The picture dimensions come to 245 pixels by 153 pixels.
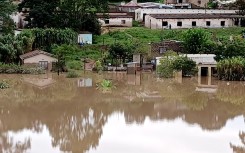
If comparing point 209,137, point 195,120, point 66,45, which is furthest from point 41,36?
point 209,137

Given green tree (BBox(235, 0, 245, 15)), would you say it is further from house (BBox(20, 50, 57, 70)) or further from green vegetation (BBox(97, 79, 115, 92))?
green vegetation (BBox(97, 79, 115, 92))

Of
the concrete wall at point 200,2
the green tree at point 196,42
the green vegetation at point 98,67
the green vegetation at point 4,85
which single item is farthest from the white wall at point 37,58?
the concrete wall at point 200,2

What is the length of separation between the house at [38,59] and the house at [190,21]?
9.70 metres

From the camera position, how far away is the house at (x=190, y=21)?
39531mm

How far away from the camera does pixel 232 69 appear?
98.1 ft

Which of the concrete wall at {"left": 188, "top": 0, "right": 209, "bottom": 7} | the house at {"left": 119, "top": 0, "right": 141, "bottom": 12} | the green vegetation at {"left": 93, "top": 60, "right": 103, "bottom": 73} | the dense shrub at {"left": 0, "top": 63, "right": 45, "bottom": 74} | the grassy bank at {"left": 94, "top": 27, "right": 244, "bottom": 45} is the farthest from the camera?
the concrete wall at {"left": 188, "top": 0, "right": 209, "bottom": 7}

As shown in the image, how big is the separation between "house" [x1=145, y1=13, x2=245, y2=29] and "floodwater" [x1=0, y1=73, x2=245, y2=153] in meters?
9.05

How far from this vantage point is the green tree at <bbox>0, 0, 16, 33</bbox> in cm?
3253

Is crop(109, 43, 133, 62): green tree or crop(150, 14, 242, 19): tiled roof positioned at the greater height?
crop(150, 14, 242, 19): tiled roof

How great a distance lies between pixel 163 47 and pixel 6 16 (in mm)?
8793

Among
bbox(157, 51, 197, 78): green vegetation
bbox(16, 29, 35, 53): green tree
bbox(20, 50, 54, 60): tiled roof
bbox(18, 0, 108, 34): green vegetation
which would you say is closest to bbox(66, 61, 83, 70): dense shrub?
bbox(20, 50, 54, 60): tiled roof

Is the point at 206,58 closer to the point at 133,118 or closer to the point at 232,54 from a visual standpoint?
the point at 232,54

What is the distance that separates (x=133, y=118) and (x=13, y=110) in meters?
4.51

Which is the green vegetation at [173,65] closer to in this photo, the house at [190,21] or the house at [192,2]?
the house at [190,21]
